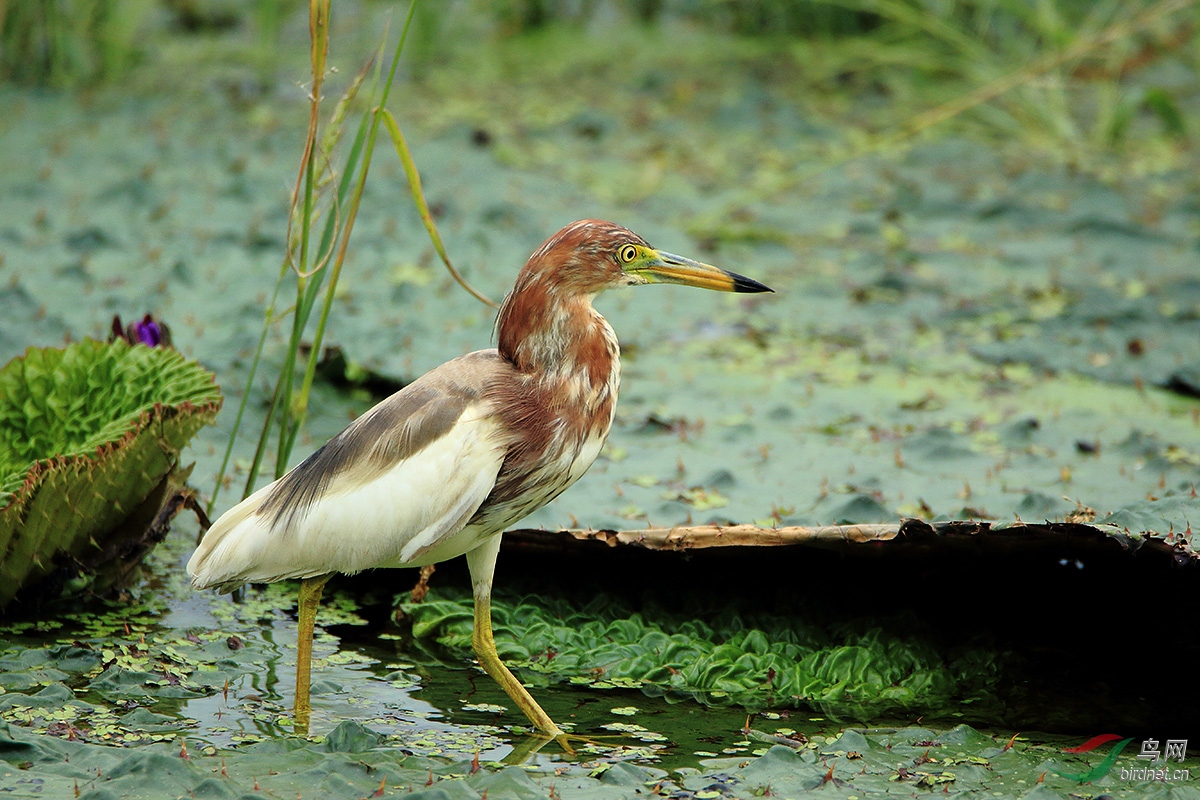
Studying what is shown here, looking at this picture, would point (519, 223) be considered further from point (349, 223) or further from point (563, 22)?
point (563, 22)

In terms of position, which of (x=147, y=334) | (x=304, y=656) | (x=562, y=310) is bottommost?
(x=304, y=656)

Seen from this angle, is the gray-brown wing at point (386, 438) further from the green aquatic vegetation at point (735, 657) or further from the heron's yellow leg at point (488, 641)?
the green aquatic vegetation at point (735, 657)

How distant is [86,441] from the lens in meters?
3.71

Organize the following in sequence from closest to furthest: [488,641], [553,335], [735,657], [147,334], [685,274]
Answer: [553,335] < [488,641] < [685,274] < [735,657] < [147,334]

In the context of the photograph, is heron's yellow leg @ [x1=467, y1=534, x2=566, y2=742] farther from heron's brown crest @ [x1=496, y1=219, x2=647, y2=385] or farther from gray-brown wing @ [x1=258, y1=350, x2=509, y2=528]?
heron's brown crest @ [x1=496, y1=219, x2=647, y2=385]

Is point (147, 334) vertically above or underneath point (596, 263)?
underneath

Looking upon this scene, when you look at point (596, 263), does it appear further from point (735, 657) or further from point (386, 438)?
point (735, 657)

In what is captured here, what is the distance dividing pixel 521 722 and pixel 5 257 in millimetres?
3726

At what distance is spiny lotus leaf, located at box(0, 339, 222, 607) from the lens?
3465 millimetres

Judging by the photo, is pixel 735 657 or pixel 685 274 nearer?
pixel 685 274

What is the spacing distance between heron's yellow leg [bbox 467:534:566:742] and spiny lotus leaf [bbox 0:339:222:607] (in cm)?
91

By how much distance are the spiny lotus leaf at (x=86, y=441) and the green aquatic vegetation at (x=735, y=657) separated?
915 mm

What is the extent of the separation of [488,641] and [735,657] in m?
0.71

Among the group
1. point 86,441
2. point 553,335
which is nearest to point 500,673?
point 553,335
